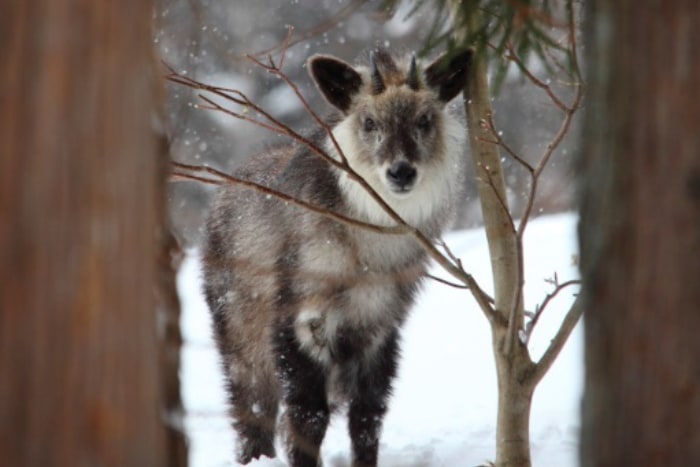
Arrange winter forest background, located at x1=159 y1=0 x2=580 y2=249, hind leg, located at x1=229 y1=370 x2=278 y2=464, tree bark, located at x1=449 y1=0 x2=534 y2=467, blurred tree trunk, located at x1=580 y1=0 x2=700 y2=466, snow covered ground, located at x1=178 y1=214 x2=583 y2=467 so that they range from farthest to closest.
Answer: winter forest background, located at x1=159 y1=0 x2=580 y2=249, hind leg, located at x1=229 y1=370 x2=278 y2=464, snow covered ground, located at x1=178 y1=214 x2=583 y2=467, tree bark, located at x1=449 y1=0 x2=534 y2=467, blurred tree trunk, located at x1=580 y1=0 x2=700 y2=466

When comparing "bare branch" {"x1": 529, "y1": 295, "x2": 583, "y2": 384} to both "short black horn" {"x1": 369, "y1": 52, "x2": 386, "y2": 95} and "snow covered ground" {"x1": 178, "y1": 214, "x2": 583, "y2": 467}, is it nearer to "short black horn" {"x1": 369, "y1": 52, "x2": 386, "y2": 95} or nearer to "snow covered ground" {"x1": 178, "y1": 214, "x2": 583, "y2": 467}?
"snow covered ground" {"x1": 178, "y1": 214, "x2": 583, "y2": 467}

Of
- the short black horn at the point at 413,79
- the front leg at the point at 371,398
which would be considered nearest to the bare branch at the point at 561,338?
the front leg at the point at 371,398

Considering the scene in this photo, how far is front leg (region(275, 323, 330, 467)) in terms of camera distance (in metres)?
5.99

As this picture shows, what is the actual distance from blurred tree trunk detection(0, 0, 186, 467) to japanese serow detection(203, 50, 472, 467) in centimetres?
358

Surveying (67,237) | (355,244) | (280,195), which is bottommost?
(67,237)

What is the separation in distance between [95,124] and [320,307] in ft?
12.6

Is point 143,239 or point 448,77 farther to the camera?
point 448,77

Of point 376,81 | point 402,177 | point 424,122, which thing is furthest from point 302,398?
point 376,81

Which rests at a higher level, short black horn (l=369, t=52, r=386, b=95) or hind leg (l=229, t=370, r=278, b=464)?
short black horn (l=369, t=52, r=386, b=95)

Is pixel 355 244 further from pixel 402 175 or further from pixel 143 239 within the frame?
pixel 143 239

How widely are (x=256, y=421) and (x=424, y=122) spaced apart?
220cm

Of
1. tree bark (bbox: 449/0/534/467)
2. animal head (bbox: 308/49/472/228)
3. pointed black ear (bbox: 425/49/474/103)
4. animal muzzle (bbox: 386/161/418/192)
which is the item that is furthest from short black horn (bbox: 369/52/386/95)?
tree bark (bbox: 449/0/534/467)

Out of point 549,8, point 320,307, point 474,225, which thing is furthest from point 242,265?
point 474,225

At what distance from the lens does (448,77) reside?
20.0 feet
